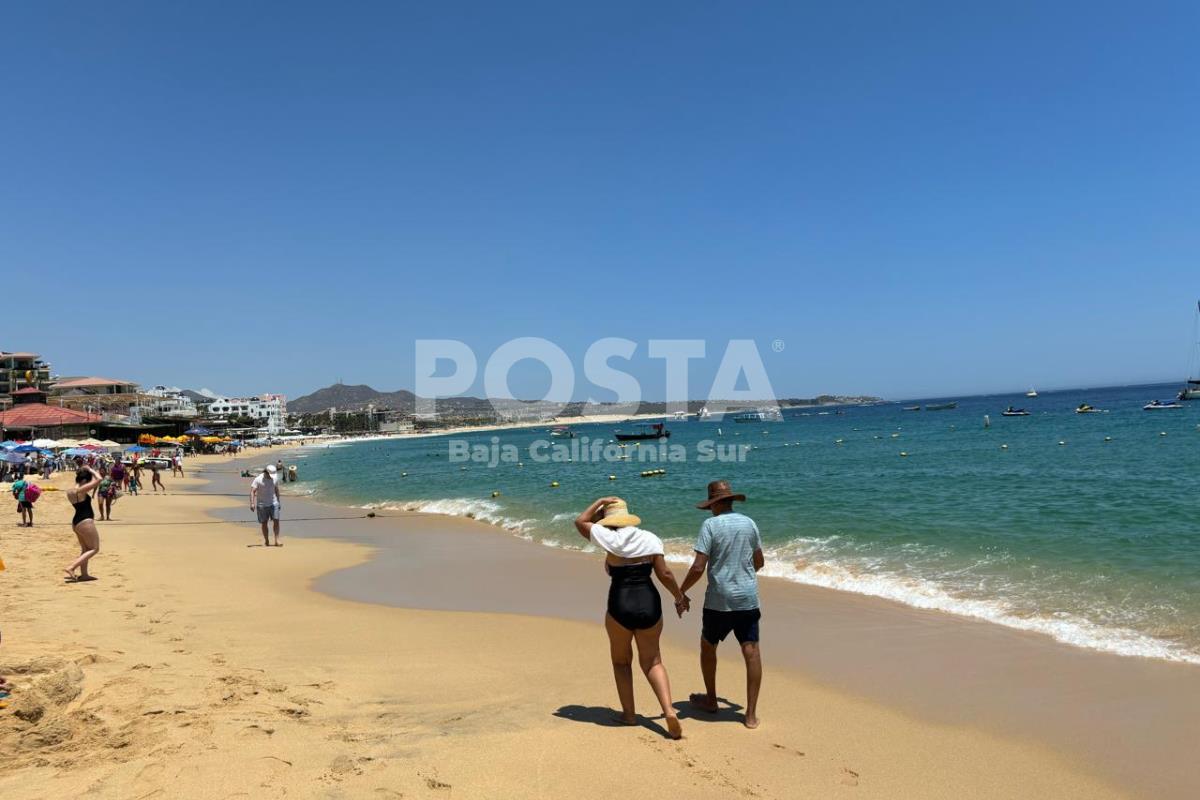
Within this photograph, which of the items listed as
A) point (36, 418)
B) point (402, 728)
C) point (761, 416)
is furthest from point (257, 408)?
point (402, 728)

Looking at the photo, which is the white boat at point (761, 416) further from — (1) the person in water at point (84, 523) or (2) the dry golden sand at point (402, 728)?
(2) the dry golden sand at point (402, 728)

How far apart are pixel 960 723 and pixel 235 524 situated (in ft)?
66.3

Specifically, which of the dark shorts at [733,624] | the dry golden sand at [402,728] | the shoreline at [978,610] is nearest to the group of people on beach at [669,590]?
the dark shorts at [733,624]

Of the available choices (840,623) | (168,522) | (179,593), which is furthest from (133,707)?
(168,522)

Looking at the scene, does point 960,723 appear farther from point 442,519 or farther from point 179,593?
point 442,519

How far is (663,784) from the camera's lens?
4.11 meters

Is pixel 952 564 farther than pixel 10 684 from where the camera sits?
Yes

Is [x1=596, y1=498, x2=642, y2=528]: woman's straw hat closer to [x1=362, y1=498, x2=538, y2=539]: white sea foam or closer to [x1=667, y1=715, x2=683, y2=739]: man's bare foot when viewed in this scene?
[x1=667, y1=715, x2=683, y2=739]: man's bare foot

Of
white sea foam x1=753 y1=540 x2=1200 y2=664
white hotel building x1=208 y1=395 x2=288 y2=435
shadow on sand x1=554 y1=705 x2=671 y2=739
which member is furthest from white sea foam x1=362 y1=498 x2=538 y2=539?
white hotel building x1=208 y1=395 x2=288 y2=435

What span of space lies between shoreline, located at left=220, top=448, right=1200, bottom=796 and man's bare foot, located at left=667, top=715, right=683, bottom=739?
78.6 inches

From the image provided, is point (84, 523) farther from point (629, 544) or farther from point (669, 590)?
point (669, 590)

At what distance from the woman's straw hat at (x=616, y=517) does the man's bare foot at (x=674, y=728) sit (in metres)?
Result: 1.29

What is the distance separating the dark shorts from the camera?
515cm

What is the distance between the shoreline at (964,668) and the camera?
5.03 meters
